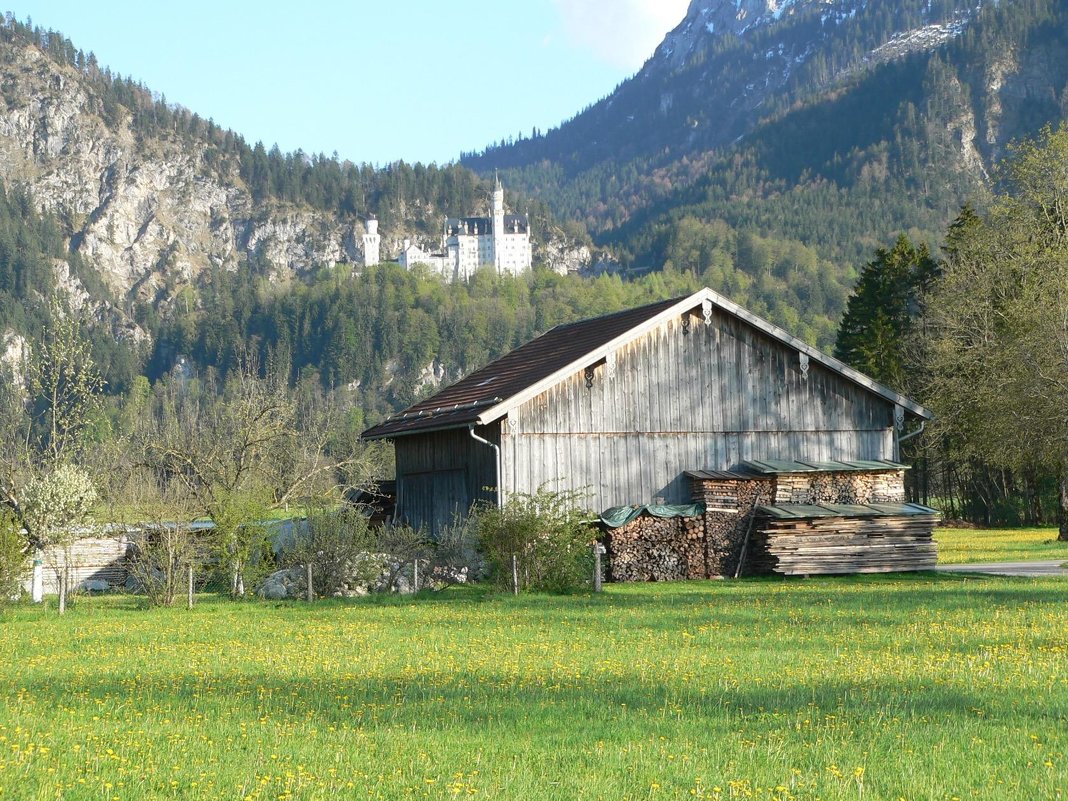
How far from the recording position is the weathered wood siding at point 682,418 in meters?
33.3

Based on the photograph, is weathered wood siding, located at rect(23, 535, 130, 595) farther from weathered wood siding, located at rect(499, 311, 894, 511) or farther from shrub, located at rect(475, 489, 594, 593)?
shrub, located at rect(475, 489, 594, 593)

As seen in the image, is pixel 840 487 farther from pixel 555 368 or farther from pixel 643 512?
pixel 555 368

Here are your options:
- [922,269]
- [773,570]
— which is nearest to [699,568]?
[773,570]

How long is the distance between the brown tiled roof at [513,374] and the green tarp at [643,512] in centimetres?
391

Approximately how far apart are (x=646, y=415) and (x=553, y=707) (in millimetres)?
21940

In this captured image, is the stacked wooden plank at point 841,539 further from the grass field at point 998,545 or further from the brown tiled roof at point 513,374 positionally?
the brown tiled roof at point 513,374

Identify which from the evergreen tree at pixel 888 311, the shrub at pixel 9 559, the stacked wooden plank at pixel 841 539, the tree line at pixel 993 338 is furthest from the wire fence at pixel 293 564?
the evergreen tree at pixel 888 311

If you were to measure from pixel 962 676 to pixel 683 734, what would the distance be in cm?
466

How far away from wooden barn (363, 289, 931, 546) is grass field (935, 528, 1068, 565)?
6.60m

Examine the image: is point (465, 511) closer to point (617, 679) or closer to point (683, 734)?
point (617, 679)

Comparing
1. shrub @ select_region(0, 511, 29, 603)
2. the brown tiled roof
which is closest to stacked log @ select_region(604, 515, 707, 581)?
the brown tiled roof

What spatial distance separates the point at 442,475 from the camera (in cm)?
3622

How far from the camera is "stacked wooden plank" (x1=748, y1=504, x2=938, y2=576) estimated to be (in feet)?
109

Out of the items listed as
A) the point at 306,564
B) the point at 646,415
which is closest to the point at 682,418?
the point at 646,415
